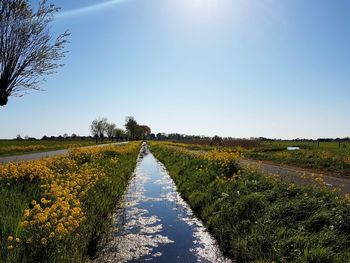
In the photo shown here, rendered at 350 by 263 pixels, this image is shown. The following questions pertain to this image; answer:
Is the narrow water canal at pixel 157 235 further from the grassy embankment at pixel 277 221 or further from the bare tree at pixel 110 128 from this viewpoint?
the bare tree at pixel 110 128

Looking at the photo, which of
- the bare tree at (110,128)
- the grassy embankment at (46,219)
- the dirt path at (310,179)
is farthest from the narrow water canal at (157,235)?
the bare tree at (110,128)

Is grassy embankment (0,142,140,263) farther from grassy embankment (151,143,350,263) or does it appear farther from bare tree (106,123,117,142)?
bare tree (106,123,117,142)

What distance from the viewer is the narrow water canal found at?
8016 mm

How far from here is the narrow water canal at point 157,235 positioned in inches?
316

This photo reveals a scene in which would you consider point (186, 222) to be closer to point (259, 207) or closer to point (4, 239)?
point (259, 207)

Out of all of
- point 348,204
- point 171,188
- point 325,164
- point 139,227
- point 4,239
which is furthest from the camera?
point 325,164

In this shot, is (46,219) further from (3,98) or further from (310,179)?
(310,179)

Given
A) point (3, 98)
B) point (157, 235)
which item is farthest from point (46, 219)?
point (3, 98)

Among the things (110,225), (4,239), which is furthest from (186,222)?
(4,239)

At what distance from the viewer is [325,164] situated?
23109 millimetres

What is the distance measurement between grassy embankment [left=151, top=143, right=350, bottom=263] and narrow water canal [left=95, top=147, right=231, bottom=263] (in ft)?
1.77

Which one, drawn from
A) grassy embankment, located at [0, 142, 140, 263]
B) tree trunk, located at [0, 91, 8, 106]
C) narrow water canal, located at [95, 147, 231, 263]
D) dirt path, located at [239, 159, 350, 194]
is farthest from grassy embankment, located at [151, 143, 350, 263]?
tree trunk, located at [0, 91, 8, 106]

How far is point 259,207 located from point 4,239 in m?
6.81

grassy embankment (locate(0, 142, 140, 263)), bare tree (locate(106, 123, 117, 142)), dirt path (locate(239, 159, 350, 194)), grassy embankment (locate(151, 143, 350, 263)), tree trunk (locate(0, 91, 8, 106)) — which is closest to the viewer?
grassy embankment (locate(0, 142, 140, 263))
